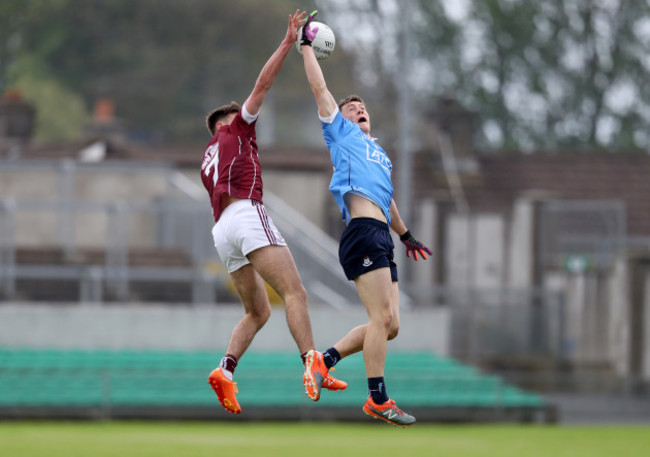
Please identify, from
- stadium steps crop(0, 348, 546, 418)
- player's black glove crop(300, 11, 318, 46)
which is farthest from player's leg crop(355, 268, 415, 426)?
stadium steps crop(0, 348, 546, 418)

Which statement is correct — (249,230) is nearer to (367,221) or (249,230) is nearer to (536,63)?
(367,221)

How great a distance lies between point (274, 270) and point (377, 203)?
97cm

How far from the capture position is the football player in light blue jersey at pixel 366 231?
965 cm

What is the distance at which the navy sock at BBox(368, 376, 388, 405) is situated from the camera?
9617 millimetres

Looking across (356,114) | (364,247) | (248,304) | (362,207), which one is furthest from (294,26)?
(248,304)

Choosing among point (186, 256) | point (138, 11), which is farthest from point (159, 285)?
point (138, 11)

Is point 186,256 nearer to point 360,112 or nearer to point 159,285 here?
point 159,285

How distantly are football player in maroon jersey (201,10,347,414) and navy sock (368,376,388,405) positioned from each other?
22 cm

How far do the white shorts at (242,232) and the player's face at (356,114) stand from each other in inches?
41.2

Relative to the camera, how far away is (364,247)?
31.7ft

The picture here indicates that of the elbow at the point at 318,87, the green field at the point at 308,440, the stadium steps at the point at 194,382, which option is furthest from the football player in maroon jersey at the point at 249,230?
the stadium steps at the point at 194,382

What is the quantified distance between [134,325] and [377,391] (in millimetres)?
15068

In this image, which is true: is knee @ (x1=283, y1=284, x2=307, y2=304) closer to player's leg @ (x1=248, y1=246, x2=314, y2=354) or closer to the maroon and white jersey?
player's leg @ (x1=248, y1=246, x2=314, y2=354)

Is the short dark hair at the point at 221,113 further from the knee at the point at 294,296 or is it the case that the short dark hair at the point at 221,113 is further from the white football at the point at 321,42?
the knee at the point at 294,296
